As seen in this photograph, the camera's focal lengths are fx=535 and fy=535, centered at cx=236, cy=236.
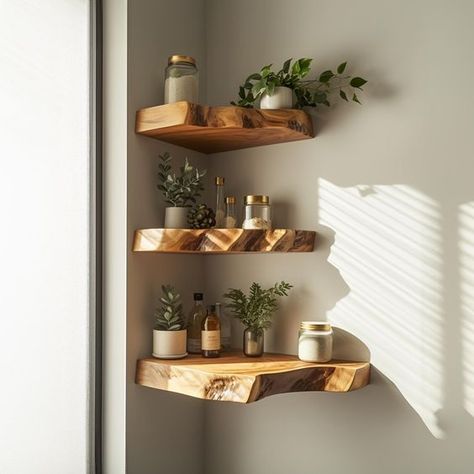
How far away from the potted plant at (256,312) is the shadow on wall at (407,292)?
0.55ft

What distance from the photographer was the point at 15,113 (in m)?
1.29

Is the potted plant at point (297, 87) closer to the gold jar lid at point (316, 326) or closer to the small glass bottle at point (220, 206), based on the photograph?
the small glass bottle at point (220, 206)

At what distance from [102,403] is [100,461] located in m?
0.16

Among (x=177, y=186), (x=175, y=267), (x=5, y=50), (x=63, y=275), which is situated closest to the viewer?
(x=5, y=50)

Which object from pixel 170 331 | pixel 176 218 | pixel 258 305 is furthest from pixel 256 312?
pixel 176 218

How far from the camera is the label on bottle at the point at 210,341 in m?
1.50

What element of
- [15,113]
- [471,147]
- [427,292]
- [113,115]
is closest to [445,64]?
[471,147]

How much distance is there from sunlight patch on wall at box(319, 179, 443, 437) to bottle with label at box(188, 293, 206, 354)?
38cm

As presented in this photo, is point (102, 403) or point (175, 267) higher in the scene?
point (175, 267)

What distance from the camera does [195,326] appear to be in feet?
5.16

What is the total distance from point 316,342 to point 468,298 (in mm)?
395

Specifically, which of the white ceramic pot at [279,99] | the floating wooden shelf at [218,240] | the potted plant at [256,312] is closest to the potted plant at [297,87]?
the white ceramic pot at [279,99]

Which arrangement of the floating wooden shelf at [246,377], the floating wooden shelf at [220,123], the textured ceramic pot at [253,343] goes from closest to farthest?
1. the floating wooden shelf at [246,377]
2. the floating wooden shelf at [220,123]
3. the textured ceramic pot at [253,343]

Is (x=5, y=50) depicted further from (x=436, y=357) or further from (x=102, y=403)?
(x=436, y=357)
